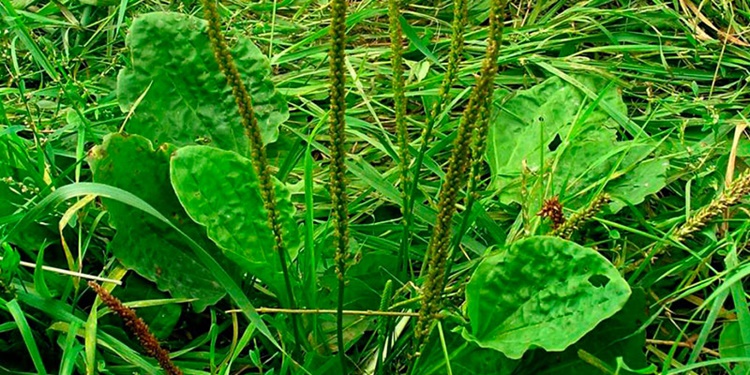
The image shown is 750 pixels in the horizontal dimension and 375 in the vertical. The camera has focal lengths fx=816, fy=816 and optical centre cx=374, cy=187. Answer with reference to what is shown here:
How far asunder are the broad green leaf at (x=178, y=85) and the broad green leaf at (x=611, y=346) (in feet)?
2.22

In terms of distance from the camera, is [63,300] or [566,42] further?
[566,42]

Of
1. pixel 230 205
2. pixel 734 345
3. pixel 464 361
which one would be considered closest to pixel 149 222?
pixel 230 205

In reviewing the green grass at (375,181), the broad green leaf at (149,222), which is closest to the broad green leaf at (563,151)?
the green grass at (375,181)

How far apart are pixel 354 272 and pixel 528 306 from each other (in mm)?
301

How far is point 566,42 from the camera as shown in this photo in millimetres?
2057

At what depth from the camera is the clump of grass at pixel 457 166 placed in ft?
2.61

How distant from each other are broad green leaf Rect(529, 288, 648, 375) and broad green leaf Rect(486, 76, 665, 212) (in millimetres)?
282

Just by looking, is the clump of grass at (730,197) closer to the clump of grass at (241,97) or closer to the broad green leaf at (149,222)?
the clump of grass at (241,97)

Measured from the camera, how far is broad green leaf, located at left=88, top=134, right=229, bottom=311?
129 centimetres

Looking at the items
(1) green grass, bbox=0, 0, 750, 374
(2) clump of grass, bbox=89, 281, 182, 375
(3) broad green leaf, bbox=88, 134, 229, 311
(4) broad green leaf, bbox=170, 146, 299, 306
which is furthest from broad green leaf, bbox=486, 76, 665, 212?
(2) clump of grass, bbox=89, 281, 182, 375

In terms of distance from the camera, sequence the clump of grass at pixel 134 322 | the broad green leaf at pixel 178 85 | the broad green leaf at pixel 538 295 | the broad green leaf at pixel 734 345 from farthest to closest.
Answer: the broad green leaf at pixel 178 85 < the broad green leaf at pixel 734 345 < the broad green leaf at pixel 538 295 < the clump of grass at pixel 134 322

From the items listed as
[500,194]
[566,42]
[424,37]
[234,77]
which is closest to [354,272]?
[500,194]

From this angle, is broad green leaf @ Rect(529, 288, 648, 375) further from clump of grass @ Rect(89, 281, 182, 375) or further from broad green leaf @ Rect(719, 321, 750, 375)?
clump of grass @ Rect(89, 281, 182, 375)

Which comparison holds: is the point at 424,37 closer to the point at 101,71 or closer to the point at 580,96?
the point at 580,96
